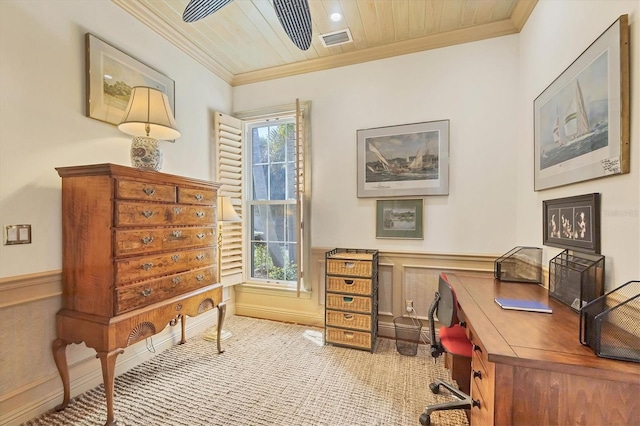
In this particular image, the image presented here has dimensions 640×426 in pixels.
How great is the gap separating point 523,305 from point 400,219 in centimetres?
142

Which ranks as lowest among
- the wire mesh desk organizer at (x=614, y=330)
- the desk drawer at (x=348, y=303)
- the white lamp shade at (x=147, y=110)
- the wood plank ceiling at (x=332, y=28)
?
the desk drawer at (x=348, y=303)

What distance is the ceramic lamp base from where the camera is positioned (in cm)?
187

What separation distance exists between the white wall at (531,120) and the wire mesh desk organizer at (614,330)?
0.27m

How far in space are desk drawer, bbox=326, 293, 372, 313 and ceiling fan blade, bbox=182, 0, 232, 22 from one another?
7.96 feet

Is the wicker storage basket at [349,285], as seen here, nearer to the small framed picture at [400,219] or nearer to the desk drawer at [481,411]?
the small framed picture at [400,219]

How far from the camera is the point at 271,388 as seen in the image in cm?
199

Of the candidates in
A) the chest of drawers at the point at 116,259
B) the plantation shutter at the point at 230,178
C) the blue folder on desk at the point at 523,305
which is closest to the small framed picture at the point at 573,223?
the blue folder on desk at the point at 523,305

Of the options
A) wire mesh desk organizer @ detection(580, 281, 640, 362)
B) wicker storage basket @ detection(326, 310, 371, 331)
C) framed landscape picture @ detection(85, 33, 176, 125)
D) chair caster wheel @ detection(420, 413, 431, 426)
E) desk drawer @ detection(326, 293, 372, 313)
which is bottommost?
chair caster wheel @ detection(420, 413, 431, 426)

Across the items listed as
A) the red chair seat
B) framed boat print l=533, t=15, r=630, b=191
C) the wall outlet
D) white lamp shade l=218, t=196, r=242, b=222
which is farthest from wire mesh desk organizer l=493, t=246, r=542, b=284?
white lamp shade l=218, t=196, r=242, b=222

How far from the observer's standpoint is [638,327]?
961 millimetres

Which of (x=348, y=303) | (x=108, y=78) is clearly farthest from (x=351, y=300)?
(x=108, y=78)

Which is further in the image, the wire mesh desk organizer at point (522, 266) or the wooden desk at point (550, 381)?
the wire mesh desk organizer at point (522, 266)

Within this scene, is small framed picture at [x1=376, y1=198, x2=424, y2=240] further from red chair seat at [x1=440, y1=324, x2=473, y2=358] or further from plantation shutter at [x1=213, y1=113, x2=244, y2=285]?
plantation shutter at [x1=213, y1=113, x2=244, y2=285]

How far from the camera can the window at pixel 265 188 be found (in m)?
3.16
